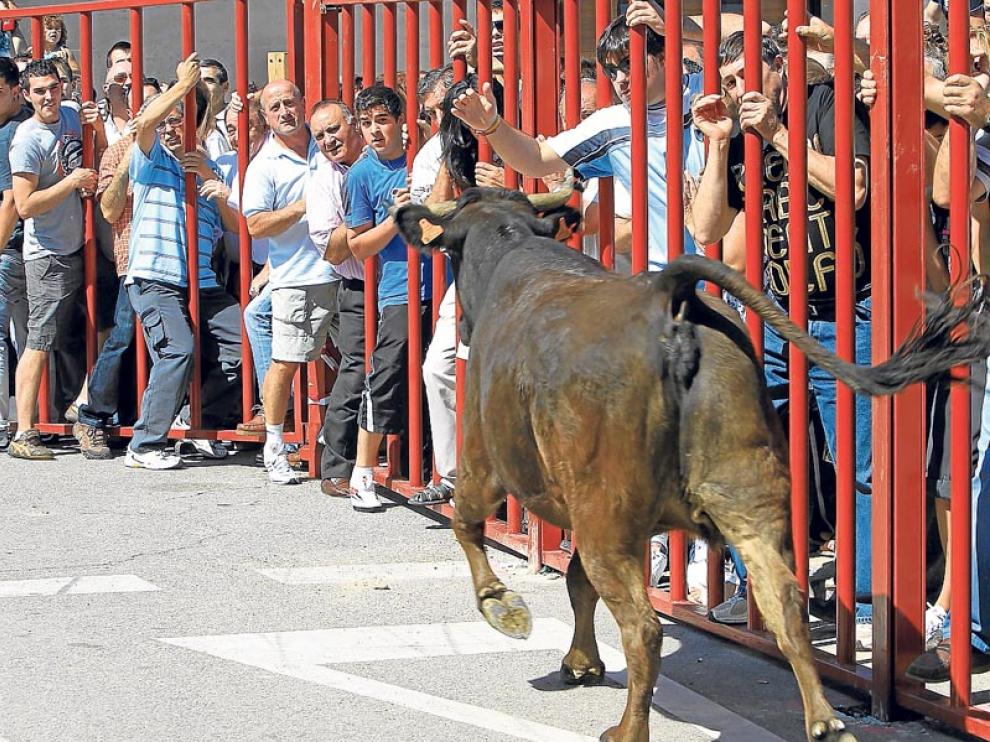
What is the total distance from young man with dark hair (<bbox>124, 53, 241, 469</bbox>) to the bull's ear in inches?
166

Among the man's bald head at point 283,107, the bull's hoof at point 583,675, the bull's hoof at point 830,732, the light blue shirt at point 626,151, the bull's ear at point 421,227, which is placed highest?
the man's bald head at point 283,107

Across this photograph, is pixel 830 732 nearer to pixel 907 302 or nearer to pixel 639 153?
pixel 907 302

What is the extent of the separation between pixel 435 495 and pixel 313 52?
253 centimetres

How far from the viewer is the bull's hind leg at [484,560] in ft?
15.0

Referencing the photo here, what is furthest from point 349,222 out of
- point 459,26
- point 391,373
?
point 459,26

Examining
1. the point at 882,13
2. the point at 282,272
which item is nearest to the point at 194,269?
the point at 282,272

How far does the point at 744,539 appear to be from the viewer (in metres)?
3.95

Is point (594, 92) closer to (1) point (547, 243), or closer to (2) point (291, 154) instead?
(2) point (291, 154)

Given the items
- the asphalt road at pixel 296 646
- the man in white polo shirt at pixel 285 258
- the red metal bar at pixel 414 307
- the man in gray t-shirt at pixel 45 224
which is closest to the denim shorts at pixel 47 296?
the man in gray t-shirt at pixel 45 224

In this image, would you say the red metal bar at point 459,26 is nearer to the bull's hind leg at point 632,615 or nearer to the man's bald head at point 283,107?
the man's bald head at point 283,107

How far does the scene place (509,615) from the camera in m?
4.56

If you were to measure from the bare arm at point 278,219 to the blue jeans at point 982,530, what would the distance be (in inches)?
180

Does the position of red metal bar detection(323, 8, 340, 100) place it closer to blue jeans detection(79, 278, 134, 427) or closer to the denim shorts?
blue jeans detection(79, 278, 134, 427)

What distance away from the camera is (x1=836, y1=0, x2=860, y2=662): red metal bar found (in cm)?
467
